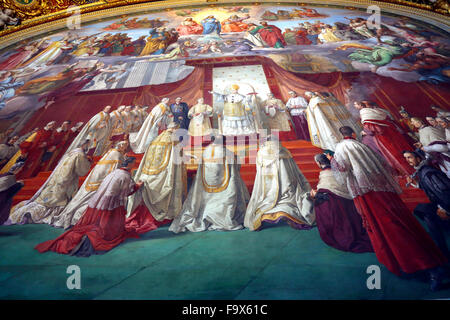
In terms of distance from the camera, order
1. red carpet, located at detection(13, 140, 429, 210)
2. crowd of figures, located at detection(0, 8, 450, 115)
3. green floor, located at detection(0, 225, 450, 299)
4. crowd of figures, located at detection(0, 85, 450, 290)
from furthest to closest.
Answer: crowd of figures, located at detection(0, 8, 450, 115) < red carpet, located at detection(13, 140, 429, 210) < crowd of figures, located at detection(0, 85, 450, 290) < green floor, located at detection(0, 225, 450, 299)

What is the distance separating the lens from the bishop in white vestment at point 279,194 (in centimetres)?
382

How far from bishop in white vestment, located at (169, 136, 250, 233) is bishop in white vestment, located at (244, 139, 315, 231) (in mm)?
150

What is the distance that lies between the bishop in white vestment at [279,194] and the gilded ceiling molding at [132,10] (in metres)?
5.85

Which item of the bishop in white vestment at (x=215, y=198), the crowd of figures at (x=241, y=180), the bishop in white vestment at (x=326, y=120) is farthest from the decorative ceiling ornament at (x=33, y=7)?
the bishop in white vestment at (x=326, y=120)

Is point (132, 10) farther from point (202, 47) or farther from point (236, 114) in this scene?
point (236, 114)

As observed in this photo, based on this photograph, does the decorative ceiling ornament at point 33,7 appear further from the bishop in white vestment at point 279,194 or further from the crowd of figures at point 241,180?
the bishop in white vestment at point 279,194

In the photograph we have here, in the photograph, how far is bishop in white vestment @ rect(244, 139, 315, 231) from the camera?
382cm

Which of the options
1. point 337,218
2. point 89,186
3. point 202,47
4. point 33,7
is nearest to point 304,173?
point 337,218

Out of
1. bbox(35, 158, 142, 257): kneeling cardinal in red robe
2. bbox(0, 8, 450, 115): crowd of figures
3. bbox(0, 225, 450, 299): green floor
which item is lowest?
bbox(0, 225, 450, 299): green floor

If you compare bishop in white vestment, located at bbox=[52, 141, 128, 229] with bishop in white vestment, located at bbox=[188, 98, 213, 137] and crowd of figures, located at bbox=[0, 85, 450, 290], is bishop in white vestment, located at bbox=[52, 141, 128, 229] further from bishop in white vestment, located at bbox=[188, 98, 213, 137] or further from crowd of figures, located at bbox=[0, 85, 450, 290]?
bishop in white vestment, located at bbox=[188, 98, 213, 137]

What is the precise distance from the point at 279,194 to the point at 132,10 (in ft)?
24.9

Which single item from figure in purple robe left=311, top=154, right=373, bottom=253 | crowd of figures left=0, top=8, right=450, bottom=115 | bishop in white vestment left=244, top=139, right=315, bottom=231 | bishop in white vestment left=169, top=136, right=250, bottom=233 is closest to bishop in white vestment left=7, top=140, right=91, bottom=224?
bishop in white vestment left=169, top=136, right=250, bottom=233

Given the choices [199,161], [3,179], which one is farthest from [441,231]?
[3,179]

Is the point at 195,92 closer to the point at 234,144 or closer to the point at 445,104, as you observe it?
the point at 234,144
